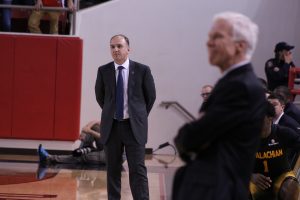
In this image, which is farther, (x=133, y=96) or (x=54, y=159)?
(x=54, y=159)

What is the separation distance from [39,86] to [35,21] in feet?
3.67

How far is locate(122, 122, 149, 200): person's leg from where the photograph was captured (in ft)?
17.3

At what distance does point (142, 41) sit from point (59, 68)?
1619 millimetres

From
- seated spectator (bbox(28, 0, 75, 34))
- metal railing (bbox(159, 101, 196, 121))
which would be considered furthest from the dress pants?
metal railing (bbox(159, 101, 196, 121))

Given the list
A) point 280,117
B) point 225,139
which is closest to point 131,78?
point 280,117

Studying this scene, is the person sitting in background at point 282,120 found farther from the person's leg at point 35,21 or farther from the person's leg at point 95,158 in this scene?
the person's leg at point 35,21

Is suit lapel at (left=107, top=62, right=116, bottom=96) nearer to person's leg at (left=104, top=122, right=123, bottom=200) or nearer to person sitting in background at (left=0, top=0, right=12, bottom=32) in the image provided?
person's leg at (left=104, top=122, right=123, bottom=200)

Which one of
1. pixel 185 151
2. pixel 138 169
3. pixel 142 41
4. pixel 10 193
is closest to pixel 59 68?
pixel 142 41

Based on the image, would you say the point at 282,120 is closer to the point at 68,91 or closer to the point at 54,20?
the point at 68,91

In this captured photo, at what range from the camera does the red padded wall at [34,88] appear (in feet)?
31.5

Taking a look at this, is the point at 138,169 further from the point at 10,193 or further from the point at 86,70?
the point at 86,70

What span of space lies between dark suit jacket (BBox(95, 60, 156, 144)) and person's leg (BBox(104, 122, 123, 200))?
0.06 metres

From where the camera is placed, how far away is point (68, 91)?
968 cm

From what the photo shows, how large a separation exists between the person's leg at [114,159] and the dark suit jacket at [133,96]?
0.19ft
